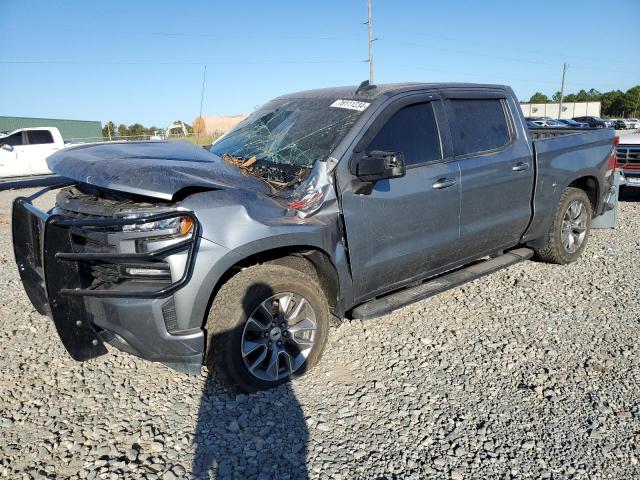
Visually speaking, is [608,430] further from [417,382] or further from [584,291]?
[584,291]

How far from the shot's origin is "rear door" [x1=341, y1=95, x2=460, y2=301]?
350cm

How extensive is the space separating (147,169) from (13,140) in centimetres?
1738

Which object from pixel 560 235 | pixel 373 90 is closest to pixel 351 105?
pixel 373 90

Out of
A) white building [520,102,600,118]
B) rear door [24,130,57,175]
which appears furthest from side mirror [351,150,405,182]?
white building [520,102,600,118]

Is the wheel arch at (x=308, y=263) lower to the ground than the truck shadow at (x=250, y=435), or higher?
higher

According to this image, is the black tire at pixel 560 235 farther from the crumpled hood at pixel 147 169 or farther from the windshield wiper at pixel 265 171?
the crumpled hood at pixel 147 169

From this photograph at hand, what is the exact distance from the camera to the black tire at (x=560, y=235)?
5.28 meters

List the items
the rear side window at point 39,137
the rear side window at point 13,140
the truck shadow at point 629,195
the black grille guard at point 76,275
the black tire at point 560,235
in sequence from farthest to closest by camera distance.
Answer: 1. the rear side window at point 39,137
2. the rear side window at point 13,140
3. the truck shadow at point 629,195
4. the black tire at point 560,235
5. the black grille guard at point 76,275

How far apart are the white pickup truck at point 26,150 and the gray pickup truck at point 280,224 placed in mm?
15342

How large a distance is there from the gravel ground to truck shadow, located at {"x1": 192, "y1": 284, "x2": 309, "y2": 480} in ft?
0.03

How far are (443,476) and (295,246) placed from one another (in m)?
1.56

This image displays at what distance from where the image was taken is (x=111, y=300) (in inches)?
112

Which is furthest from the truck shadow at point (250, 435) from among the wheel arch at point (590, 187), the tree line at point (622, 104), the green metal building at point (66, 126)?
the tree line at point (622, 104)

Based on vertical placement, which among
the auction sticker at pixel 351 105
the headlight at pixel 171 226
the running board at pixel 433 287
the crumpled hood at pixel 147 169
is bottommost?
the running board at pixel 433 287
